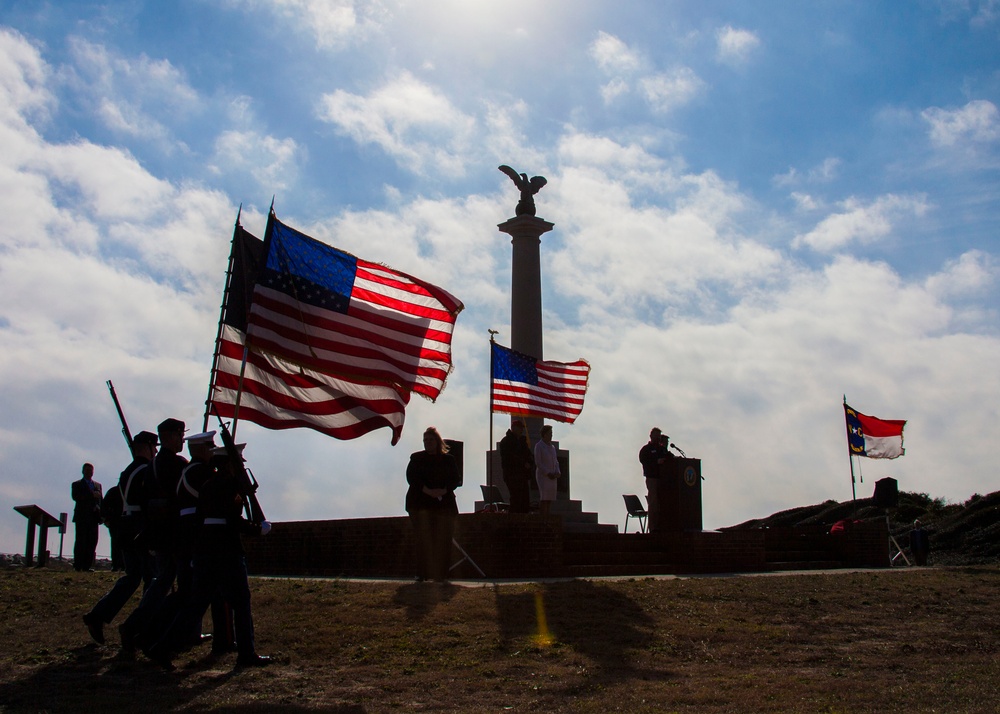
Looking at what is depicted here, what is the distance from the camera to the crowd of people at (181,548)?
754 centimetres

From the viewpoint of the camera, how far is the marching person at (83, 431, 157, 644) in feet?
27.7

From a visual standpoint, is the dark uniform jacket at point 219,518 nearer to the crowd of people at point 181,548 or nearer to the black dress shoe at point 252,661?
the crowd of people at point 181,548

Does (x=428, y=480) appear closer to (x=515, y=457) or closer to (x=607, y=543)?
(x=515, y=457)

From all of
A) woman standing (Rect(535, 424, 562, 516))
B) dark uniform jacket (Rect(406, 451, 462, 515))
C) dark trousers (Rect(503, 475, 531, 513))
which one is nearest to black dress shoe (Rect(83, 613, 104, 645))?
dark uniform jacket (Rect(406, 451, 462, 515))

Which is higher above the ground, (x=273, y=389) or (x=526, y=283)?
(x=526, y=283)

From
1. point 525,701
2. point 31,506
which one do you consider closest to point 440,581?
point 525,701

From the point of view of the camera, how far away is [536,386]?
63.4 feet

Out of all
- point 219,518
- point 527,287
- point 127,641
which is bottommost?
point 127,641

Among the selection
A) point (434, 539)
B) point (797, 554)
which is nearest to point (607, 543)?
point (797, 554)

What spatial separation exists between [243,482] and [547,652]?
2761 millimetres

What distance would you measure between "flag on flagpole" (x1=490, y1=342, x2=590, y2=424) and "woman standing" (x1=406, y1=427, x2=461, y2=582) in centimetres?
724

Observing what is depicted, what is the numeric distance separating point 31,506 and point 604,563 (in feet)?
34.1

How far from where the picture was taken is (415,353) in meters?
10.3

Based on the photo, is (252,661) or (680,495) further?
(680,495)
